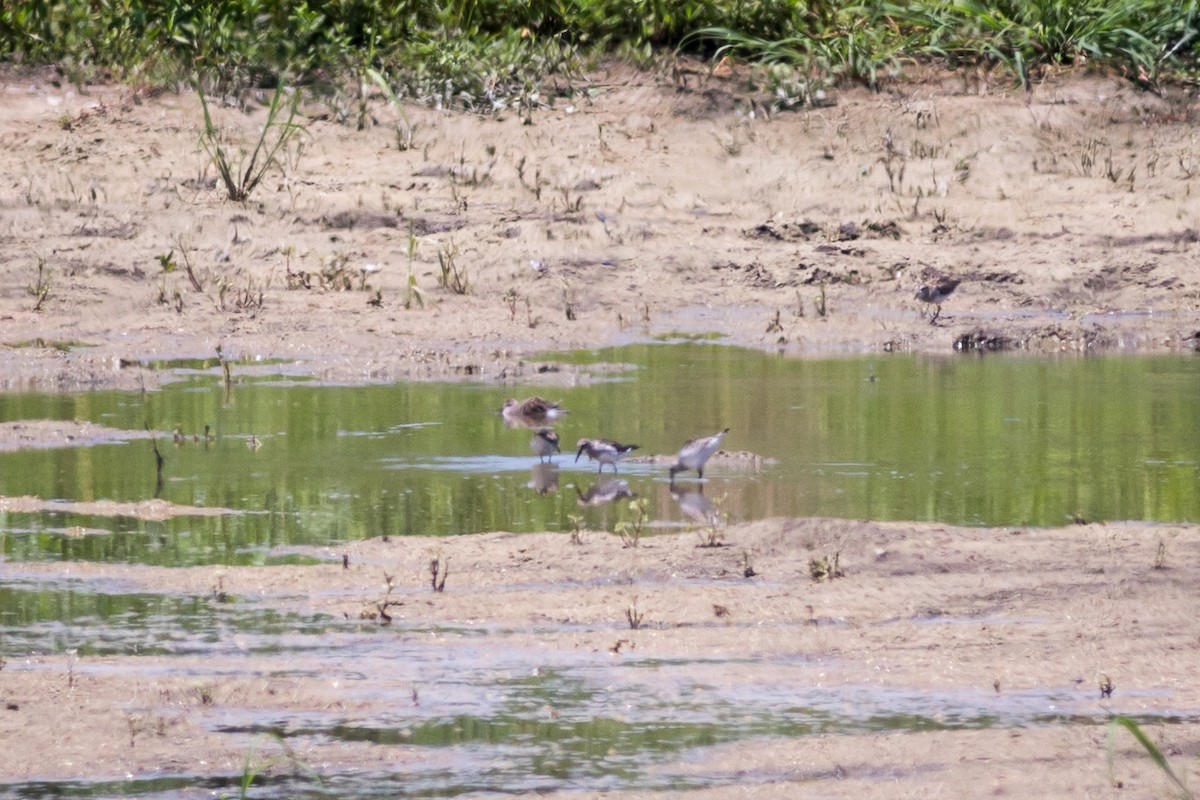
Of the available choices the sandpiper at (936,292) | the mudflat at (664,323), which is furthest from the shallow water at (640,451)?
the sandpiper at (936,292)

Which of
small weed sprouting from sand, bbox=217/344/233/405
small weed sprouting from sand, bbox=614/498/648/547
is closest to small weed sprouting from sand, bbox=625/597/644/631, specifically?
small weed sprouting from sand, bbox=614/498/648/547

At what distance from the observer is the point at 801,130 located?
1438cm

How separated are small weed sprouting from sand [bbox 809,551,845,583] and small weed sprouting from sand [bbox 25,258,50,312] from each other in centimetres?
689

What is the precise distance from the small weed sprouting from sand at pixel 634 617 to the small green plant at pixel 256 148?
798 cm

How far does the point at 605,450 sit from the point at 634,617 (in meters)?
2.31

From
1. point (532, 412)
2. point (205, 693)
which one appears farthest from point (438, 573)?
point (532, 412)

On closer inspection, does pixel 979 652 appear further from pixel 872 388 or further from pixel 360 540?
pixel 872 388

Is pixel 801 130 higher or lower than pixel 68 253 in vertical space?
higher

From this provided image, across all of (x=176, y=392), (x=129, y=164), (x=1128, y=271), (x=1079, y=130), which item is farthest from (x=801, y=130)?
(x=176, y=392)

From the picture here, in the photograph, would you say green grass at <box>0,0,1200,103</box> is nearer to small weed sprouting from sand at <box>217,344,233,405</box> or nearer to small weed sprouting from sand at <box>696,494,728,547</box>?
small weed sprouting from sand at <box>217,344,233,405</box>

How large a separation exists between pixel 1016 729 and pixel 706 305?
7.93 m

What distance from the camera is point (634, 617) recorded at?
206 inches

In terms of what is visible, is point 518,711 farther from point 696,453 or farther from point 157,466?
point 157,466

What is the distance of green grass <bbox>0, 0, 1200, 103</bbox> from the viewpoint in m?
14.6
